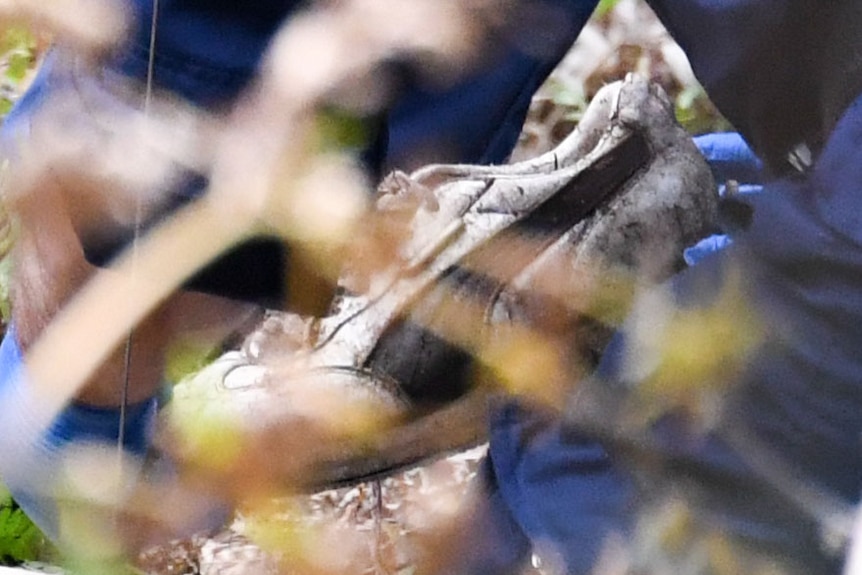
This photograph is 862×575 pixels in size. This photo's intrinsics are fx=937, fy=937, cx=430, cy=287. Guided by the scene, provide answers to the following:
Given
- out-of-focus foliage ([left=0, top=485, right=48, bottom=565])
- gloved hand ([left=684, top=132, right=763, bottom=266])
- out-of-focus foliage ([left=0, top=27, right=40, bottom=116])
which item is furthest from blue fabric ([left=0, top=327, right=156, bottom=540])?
gloved hand ([left=684, top=132, right=763, bottom=266])

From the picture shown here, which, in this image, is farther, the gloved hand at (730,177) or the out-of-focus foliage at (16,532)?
the out-of-focus foliage at (16,532)

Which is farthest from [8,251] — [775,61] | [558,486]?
[775,61]

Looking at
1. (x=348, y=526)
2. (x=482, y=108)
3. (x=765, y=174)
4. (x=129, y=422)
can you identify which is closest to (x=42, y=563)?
(x=129, y=422)

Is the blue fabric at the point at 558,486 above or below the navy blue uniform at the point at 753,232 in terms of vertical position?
below

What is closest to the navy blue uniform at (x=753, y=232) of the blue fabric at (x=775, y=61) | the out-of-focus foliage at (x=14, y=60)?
the blue fabric at (x=775, y=61)

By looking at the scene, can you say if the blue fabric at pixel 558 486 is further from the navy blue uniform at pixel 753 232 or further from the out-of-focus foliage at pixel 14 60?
the out-of-focus foliage at pixel 14 60

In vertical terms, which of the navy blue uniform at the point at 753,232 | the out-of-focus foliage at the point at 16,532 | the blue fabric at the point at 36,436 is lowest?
the out-of-focus foliage at the point at 16,532

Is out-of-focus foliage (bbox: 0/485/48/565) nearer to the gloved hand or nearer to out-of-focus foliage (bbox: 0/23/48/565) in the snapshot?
out-of-focus foliage (bbox: 0/23/48/565)

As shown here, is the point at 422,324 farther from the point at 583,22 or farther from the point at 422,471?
the point at 583,22
